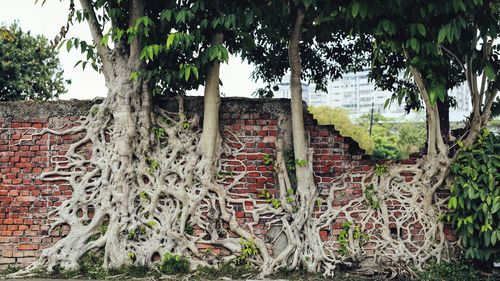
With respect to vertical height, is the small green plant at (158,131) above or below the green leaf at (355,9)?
below

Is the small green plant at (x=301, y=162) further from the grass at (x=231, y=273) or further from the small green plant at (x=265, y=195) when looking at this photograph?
the grass at (x=231, y=273)

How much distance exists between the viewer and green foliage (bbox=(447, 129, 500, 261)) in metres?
5.20

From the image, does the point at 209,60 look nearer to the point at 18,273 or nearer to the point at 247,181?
the point at 247,181

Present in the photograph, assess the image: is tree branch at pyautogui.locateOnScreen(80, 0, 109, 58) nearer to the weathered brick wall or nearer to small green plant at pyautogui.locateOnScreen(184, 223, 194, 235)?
the weathered brick wall

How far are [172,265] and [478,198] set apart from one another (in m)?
3.32

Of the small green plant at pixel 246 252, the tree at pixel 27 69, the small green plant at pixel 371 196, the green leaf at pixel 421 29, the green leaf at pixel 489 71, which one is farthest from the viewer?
the tree at pixel 27 69

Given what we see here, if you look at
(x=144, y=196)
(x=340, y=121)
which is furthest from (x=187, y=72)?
(x=340, y=121)

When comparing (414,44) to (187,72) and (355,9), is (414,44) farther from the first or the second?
(187,72)

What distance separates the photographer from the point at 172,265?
5.43m

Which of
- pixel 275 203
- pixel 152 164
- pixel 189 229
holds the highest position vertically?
pixel 152 164

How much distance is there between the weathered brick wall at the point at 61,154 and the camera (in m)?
5.74

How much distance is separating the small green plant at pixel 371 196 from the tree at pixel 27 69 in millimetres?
11496

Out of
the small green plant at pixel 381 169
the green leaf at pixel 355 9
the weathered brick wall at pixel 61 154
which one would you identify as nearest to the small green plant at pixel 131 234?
the weathered brick wall at pixel 61 154

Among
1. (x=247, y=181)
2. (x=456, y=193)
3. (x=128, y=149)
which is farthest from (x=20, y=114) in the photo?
(x=456, y=193)
